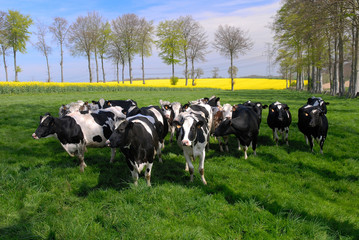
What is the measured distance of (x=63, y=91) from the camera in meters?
37.5

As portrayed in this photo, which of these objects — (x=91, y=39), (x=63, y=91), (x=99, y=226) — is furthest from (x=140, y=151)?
(x=91, y=39)

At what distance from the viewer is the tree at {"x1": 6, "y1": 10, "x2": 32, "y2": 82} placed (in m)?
43.9

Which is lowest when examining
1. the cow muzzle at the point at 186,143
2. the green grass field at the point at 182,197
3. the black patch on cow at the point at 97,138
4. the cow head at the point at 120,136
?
the green grass field at the point at 182,197

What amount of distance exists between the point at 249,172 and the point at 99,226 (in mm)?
4158

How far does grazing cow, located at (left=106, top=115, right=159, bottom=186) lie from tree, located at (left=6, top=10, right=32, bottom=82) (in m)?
49.4

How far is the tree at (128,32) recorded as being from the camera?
5409 cm

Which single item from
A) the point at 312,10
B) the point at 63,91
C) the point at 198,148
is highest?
the point at 312,10

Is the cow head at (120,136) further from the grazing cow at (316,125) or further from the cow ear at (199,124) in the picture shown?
the grazing cow at (316,125)

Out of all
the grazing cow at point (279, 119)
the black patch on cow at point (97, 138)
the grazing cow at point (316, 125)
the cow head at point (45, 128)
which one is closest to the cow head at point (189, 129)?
the black patch on cow at point (97, 138)

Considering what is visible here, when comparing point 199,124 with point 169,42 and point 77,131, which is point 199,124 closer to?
point 77,131

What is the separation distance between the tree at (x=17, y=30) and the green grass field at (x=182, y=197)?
154 ft

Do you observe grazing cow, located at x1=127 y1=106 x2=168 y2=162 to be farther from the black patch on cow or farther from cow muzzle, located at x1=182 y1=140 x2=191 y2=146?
cow muzzle, located at x1=182 y1=140 x2=191 y2=146

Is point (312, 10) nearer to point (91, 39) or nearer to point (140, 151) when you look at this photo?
point (140, 151)

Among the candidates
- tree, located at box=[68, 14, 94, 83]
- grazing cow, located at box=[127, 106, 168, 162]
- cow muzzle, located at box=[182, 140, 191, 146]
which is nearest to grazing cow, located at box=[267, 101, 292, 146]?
grazing cow, located at box=[127, 106, 168, 162]
